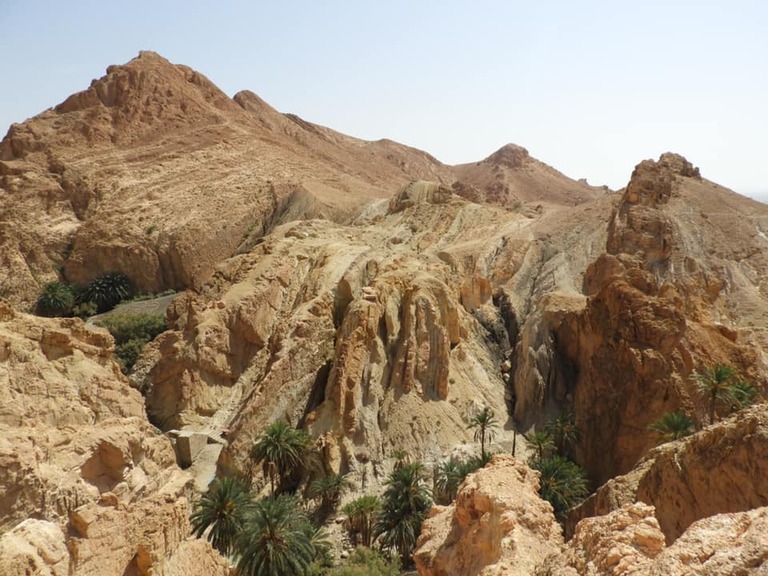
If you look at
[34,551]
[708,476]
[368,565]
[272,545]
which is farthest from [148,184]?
[708,476]

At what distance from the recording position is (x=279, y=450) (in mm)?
32469

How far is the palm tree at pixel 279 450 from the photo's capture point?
3256 centimetres

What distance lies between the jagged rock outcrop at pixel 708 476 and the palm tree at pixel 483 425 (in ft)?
53.0

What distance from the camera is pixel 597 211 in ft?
183

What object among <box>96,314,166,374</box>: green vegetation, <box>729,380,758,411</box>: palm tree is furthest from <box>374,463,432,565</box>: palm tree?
<box>96,314,166,374</box>: green vegetation

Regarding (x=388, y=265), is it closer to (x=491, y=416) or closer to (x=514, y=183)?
(x=491, y=416)

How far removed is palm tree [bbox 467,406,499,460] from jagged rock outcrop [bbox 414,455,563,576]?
1818 centimetres

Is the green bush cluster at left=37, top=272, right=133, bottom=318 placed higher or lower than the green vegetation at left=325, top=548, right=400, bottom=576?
higher

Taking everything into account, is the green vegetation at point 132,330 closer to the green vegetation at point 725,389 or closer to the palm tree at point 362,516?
the palm tree at point 362,516

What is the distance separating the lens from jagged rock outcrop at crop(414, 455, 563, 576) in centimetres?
1154

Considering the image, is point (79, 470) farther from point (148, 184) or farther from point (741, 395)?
point (148, 184)

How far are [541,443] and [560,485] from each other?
426 centimetres

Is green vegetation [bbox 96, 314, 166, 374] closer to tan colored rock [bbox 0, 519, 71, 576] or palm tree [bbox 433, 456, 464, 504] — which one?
palm tree [bbox 433, 456, 464, 504]

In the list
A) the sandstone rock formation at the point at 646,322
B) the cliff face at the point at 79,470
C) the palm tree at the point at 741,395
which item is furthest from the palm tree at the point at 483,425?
the cliff face at the point at 79,470
